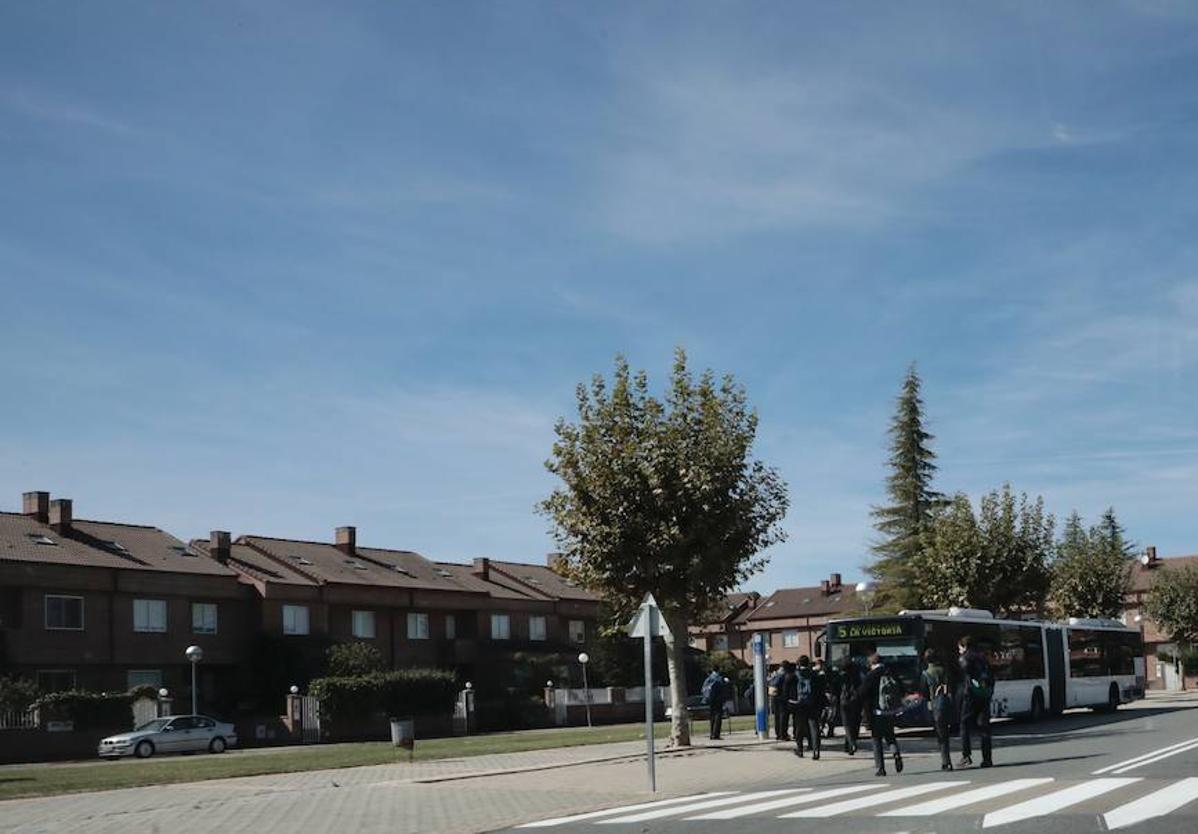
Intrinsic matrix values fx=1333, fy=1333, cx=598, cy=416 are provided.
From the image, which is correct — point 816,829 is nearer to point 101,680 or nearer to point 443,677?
point 443,677

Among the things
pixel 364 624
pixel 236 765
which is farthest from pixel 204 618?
pixel 236 765

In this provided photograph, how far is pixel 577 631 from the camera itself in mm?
71062

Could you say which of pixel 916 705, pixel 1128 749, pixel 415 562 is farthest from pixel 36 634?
pixel 1128 749

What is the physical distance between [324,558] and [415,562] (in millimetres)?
6475

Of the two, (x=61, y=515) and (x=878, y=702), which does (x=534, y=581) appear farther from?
(x=878, y=702)

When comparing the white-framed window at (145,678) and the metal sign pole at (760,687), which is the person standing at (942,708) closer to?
the metal sign pole at (760,687)

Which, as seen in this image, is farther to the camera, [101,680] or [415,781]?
[101,680]

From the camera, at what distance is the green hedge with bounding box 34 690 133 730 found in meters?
40.2

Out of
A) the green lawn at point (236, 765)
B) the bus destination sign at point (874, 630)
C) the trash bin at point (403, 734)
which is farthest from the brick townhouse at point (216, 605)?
the bus destination sign at point (874, 630)

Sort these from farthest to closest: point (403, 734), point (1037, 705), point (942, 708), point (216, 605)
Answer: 1. point (216, 605)
2. point (1037, 705)
3. point (403, 734)
4. point (942, 708)

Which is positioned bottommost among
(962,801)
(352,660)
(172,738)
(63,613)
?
(172,738)

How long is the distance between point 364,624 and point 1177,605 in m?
40.7

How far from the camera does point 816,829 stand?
12.7 meters

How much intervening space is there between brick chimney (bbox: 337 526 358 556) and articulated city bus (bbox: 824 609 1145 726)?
3576cm
